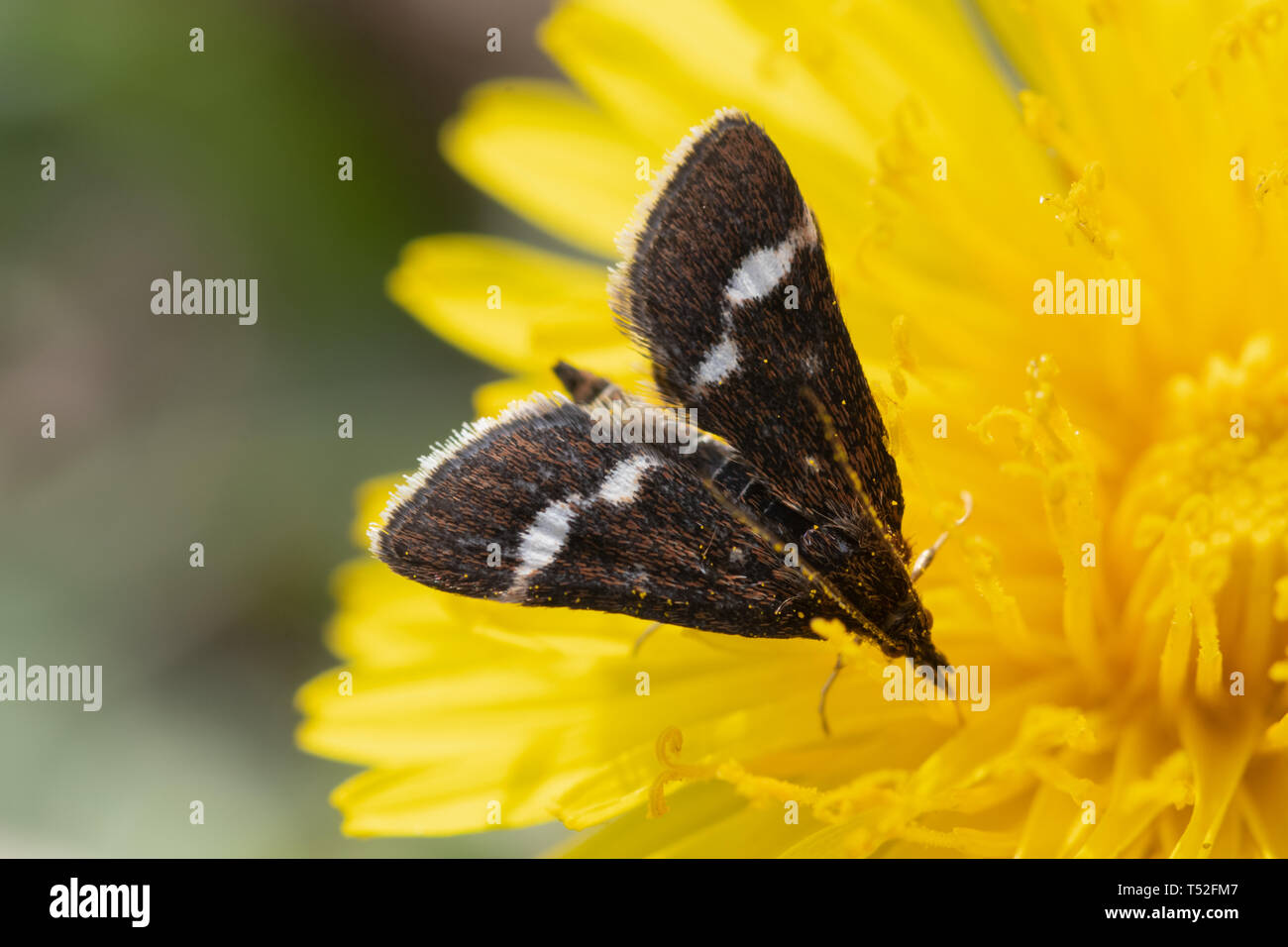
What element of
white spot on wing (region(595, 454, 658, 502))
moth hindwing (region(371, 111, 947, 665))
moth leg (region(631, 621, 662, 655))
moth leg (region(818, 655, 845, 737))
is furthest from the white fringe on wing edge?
moth leg (region(818, 655, 845, 737))

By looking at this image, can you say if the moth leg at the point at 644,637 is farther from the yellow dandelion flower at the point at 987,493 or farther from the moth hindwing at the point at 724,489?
the moth hindwing at the point at 724,489

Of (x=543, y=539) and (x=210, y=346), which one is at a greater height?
(x=210, y=346)

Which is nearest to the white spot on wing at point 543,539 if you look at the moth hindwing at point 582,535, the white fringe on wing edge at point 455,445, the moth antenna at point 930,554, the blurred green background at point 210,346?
→ the moth hindwing at point 582,535

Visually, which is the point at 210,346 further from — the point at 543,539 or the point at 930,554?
the point at 930,554

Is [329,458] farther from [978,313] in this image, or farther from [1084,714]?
[1084,714]

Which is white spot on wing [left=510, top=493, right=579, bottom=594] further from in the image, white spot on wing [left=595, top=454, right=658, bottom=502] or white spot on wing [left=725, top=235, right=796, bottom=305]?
white spot on wing [left=725, top=235, right=796, bottom=305]

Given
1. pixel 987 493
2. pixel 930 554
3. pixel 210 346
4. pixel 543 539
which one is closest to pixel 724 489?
pixel 543 539
